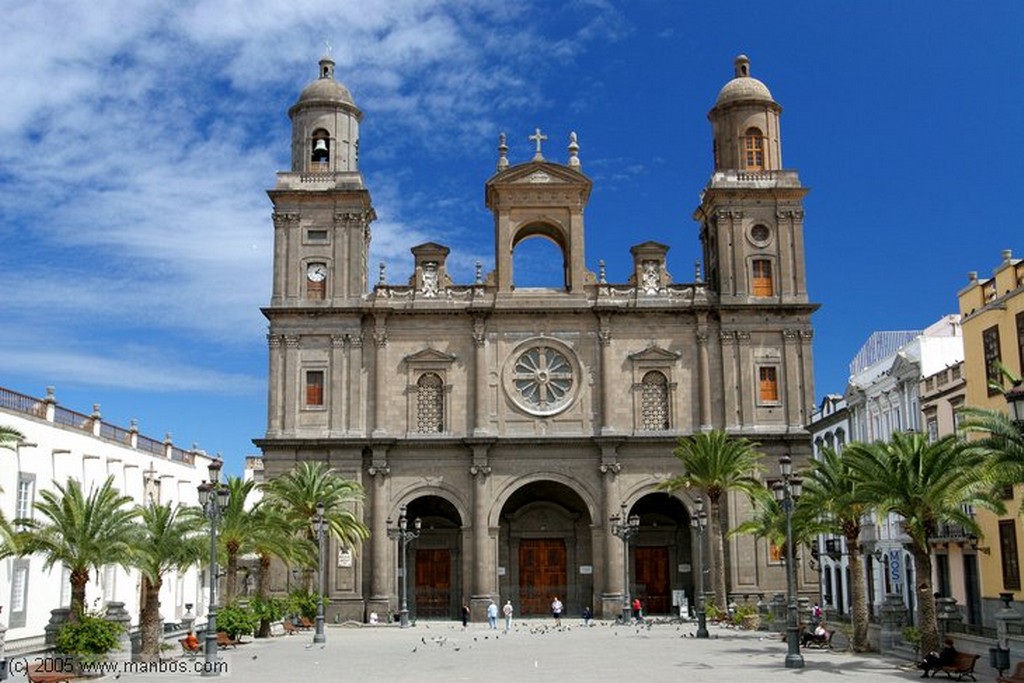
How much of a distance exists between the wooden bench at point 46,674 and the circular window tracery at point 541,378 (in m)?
32.2

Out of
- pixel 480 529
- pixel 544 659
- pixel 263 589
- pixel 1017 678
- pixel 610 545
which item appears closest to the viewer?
pixel 1017 678

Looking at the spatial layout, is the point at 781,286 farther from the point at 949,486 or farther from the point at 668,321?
the point at 949,486

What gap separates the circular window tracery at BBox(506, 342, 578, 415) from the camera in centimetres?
5775

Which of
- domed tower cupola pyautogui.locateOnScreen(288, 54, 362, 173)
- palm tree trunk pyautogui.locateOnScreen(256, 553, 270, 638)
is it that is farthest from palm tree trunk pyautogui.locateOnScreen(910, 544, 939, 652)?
domed tower cupola pyautogui.locateOnScreen(288, 54, 362, 173)

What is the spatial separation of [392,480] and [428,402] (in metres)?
4.32

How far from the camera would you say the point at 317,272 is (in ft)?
192

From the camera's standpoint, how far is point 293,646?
134 ft

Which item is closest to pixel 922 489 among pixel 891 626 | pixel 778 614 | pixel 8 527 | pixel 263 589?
pixel 891 626

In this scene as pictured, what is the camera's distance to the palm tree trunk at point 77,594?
31859mm

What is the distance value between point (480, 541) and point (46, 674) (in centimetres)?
3069

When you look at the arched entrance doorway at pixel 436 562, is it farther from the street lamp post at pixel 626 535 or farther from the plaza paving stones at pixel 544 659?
the plaza paving stones at pixel 544 659

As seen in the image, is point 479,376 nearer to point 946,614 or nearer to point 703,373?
point 703,373

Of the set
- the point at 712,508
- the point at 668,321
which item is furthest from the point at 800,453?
the point at 668,321

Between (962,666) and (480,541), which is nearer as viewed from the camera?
(962,666)
